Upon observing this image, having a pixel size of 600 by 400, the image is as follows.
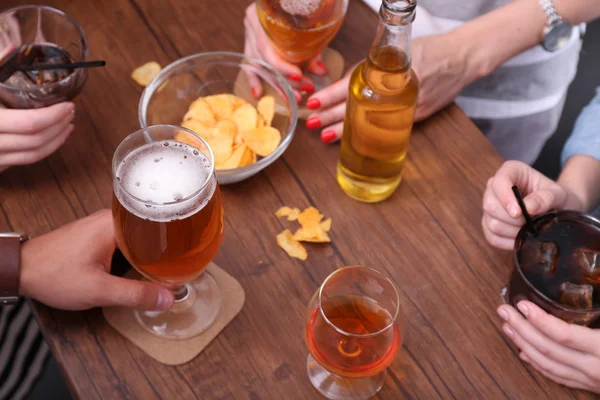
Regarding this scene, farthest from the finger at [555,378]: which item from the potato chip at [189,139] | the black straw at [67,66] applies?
the black straw at [67,66]

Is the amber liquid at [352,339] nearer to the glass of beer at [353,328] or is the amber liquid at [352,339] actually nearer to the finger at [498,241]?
the glass of beer at [353,328]

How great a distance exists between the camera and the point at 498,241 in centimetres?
109

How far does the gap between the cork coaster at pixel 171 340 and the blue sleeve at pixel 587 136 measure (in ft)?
2.61

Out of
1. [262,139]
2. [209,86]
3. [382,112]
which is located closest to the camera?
[382,112]

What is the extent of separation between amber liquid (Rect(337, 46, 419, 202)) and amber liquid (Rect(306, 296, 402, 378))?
28cm

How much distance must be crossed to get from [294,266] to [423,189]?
0.29 metres

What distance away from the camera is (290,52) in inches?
50.6

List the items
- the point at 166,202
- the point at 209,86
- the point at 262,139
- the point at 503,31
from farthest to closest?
the point at 503,31 < the point at 209,86 < the point at 262,139 < the point at 166,202

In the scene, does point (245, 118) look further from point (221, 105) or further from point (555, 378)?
point (555, 378)

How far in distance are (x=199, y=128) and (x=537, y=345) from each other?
26.3 inches

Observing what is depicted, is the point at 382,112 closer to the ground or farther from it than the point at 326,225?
farther from it

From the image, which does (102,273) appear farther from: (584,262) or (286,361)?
(584,262)

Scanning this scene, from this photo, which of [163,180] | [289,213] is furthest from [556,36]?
[163,180]

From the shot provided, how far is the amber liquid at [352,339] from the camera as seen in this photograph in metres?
0.86
